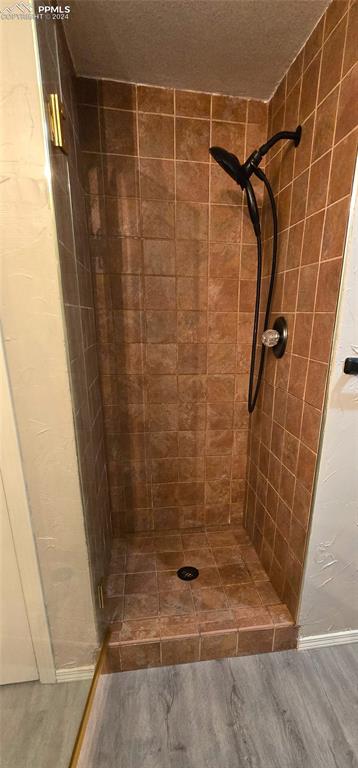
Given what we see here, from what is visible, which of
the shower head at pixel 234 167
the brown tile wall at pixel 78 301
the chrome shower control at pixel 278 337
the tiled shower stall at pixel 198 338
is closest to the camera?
the brown tile wall at pixel 78 301

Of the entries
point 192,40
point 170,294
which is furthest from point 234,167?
point 170,294

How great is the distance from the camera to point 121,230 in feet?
4.12

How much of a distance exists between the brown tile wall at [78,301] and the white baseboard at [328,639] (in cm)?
78

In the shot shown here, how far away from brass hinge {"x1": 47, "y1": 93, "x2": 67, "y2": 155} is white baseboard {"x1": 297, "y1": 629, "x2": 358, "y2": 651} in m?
1.81

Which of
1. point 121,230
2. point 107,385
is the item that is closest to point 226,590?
point 107,385

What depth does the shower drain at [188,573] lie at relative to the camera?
1.33 meters

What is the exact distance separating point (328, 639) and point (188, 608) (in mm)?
559

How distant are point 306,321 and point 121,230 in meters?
0.84

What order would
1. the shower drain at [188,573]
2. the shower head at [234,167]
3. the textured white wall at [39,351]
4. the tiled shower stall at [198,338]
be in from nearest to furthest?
the textured white wall at [39,351]
the tiled shower stall at [198,338]
the shower head at [234,167]
the shower drain at [188,573]

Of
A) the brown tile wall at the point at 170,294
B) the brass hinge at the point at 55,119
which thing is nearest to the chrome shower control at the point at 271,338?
the brown tile wall at the point at 170,294

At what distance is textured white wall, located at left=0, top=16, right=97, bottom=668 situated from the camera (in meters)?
0.65

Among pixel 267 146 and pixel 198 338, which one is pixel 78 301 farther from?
pixel 267 146

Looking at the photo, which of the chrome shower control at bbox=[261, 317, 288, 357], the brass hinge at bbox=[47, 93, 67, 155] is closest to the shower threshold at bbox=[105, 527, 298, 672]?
the chrome shower control at bbox=[261, 317, 288, 357]

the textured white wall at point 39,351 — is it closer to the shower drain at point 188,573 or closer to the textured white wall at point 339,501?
the shower drain at point 188,573
